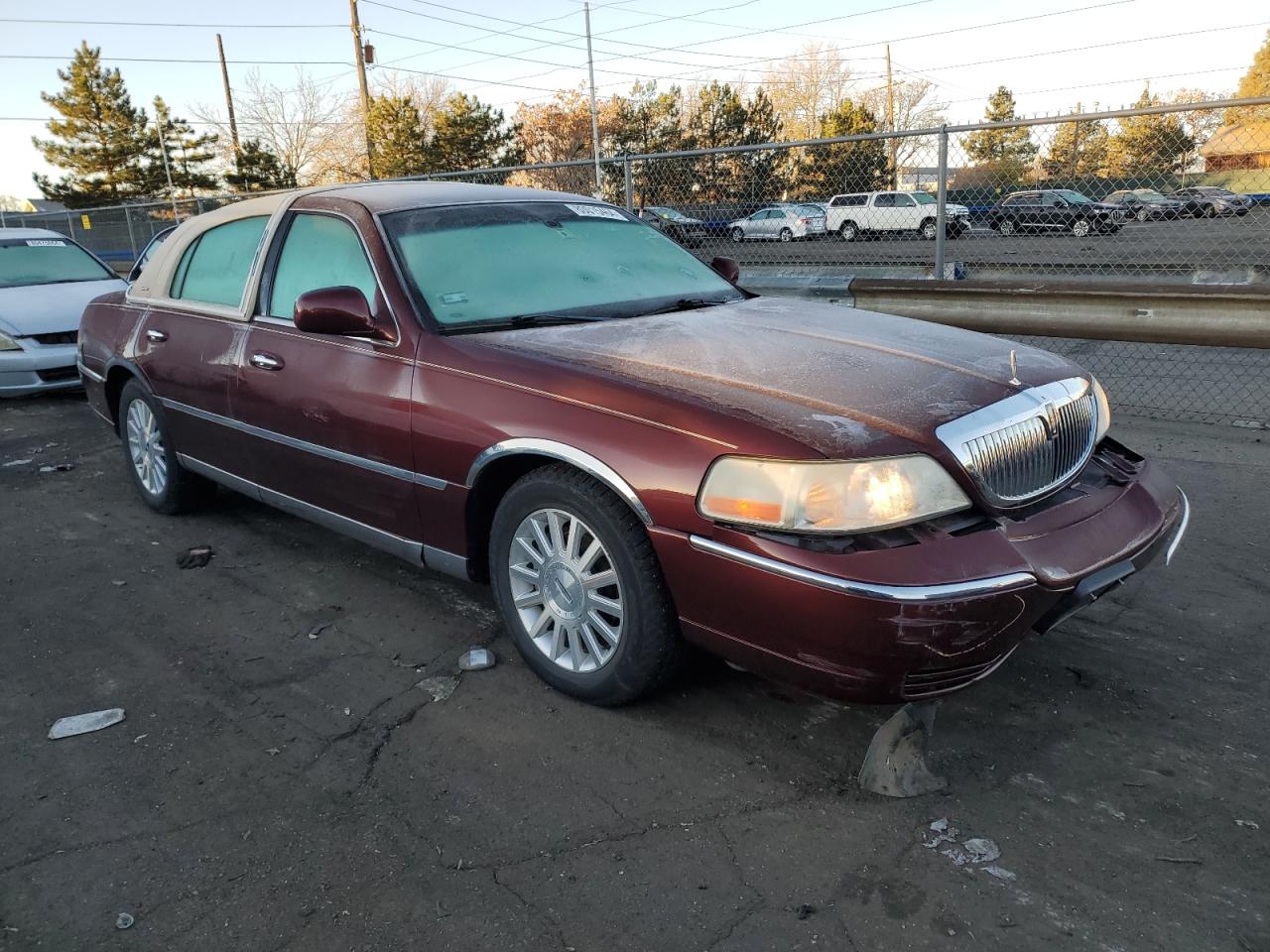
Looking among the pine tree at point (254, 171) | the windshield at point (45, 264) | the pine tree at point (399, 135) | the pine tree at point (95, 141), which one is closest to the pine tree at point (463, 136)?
the pine tree at point (399, 135)

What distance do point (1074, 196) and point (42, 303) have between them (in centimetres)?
891

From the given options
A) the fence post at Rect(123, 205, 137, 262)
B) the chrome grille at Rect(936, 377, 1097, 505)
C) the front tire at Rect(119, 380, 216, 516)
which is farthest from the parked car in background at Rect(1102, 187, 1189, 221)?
the fence post at Rect(123, 205, 137, 262)

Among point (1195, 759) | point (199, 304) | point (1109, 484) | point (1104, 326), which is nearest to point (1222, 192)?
point (1104, 326)

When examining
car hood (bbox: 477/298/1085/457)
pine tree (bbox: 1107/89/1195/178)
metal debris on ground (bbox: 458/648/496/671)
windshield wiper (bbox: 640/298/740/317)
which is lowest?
metal debris on ground (bbox: 458/648/496/671)

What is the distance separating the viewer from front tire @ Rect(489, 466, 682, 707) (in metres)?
2.75

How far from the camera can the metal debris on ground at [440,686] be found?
3.20 m

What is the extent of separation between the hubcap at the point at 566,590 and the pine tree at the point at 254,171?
45.5m

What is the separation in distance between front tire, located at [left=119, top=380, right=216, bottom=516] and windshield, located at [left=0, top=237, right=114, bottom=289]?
5.38 meters

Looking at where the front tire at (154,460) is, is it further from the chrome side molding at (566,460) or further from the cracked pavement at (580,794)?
the chrome side molding at (566,460)

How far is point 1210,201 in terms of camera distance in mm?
6375

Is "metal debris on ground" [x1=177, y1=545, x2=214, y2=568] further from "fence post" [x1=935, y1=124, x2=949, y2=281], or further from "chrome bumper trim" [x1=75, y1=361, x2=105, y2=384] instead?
"fence post" [x1=935, y1=124, x2=949, y2=281]

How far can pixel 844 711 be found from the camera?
3023 mm

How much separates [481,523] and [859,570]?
146cm

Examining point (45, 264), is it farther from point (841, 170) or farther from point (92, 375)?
point (841, 170)
